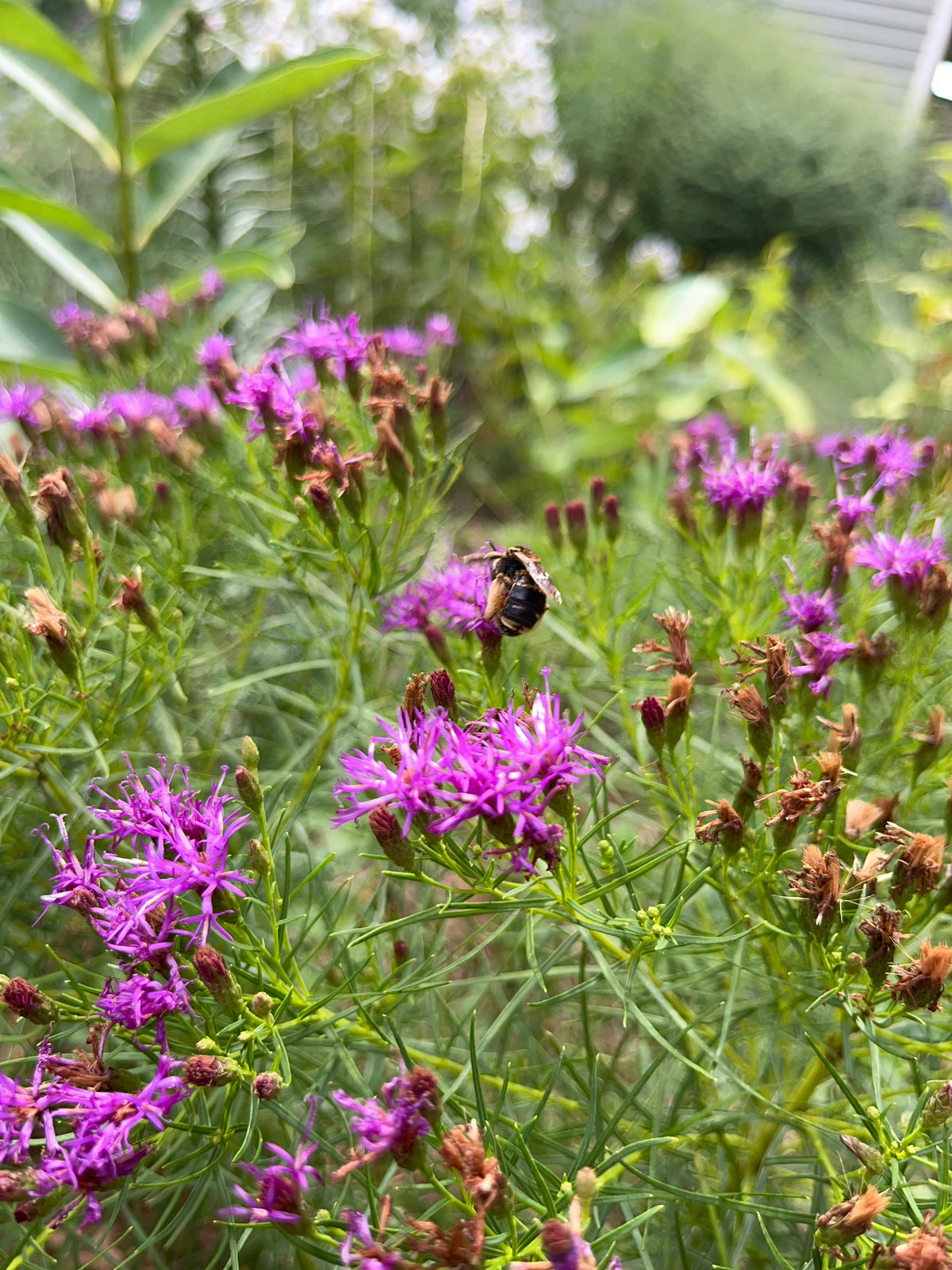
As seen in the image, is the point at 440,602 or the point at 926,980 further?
the point at 440,602

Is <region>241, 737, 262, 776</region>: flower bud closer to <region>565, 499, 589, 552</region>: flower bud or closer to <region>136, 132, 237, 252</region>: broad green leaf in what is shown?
<region>565, 499, 589, 552</region>: flower bud

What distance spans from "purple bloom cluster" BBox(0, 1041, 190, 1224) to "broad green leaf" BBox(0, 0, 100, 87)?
61.8 inches

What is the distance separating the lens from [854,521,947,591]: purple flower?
788mm

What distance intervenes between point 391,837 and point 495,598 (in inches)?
8.4

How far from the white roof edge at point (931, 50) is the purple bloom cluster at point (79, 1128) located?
8.83 m

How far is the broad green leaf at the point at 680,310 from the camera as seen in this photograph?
2369mm

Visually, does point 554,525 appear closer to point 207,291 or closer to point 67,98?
point 207,291

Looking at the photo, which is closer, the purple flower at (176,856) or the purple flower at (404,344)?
the purple flower at (176,856)

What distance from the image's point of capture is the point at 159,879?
0.61 metres

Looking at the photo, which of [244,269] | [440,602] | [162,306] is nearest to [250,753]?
[440,602]

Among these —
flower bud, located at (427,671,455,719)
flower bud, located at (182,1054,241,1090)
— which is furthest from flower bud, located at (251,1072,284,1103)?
flower bud, located at (427,671,455,719)

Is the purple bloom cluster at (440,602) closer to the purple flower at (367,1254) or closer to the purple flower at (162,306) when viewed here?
the purple flower at (367,1254)

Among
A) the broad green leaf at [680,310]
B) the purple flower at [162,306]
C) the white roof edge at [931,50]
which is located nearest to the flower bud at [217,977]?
the purple flower at [162,306]

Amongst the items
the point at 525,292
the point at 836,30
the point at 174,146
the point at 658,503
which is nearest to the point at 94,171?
the point at 525,292
